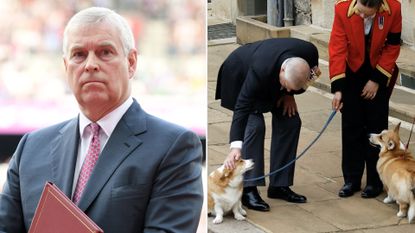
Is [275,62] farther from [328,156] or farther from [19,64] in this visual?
[19,64]

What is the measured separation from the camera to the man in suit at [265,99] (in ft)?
20.1

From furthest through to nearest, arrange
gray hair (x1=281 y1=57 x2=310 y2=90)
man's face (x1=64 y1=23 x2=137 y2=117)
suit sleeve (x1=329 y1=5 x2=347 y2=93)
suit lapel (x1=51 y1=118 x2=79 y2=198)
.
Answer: suit sleeve (x1=329 y1=5 x2=347 y2=93), gray hair (x1=281 y1=57 x2=310 y2=90), suit lapel (x1=51 y1=118 x2=79 y2=198), man's face (x1=64 y1=23 x2=137 y2=117)

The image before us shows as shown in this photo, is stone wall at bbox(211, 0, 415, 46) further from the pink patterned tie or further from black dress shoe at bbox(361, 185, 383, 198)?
the pink patterned tie

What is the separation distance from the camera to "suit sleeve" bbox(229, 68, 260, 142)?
621cm

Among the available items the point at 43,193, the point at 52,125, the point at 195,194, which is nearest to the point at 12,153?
the point at 52,125

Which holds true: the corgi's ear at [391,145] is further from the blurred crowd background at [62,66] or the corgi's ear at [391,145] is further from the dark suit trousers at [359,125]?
the blurred crowd background at [62,66]

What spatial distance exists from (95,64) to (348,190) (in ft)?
15.7

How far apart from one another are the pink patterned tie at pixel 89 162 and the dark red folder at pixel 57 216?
0.36 feet

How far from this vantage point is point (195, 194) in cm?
262

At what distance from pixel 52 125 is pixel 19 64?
208 millimetres

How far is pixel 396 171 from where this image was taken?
6.46 meters

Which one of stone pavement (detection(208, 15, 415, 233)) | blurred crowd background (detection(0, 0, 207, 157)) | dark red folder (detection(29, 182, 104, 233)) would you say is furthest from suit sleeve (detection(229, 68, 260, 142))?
dark red folder (detection(29, 182, 104, 233))

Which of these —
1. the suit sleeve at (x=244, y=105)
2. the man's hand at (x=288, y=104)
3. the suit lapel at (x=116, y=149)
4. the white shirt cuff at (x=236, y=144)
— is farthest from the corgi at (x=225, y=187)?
the suit lapel at (x=116, y=149)

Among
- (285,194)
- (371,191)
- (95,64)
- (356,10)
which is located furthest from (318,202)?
(95,64)
